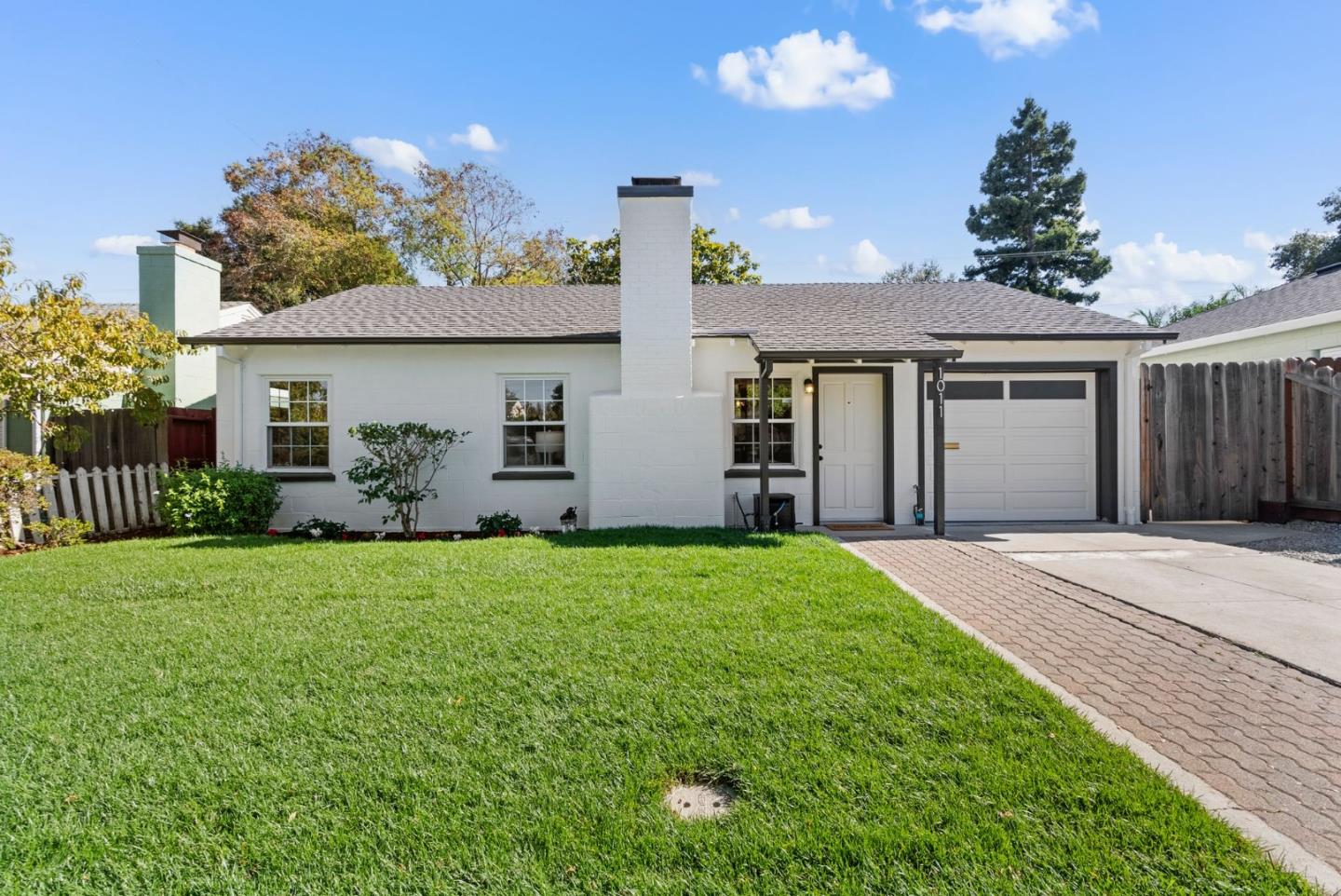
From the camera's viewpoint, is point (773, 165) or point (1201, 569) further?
point (773, 165)

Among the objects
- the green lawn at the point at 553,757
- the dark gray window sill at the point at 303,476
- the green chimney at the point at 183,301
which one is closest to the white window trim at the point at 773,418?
the green lawn at the point at 553,757

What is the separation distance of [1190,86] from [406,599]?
16.0 meters

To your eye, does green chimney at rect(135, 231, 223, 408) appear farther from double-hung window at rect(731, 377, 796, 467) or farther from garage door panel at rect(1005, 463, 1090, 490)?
garage door panel at rect(1005, 463, 1090, 490)

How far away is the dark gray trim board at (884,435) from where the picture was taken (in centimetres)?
1010

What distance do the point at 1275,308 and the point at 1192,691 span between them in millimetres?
14454

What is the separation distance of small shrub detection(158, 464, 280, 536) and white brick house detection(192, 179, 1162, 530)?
2.39 feet

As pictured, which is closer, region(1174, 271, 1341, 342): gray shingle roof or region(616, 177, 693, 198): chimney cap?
region(616, 177, 693, 198): chimney cap

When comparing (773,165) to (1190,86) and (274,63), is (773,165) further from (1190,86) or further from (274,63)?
(274,63)

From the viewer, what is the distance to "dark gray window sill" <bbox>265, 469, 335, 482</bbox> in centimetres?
988

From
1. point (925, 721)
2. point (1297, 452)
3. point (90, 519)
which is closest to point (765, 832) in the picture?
point (925, 721)

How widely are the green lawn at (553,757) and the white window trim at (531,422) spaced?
489 cm

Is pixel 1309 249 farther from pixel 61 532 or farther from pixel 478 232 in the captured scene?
pixel 61 532

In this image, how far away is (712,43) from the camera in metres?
12.6

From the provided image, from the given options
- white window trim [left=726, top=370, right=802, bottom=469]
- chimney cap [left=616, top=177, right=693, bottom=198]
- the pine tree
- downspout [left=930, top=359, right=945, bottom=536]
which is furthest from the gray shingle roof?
the pine tree
